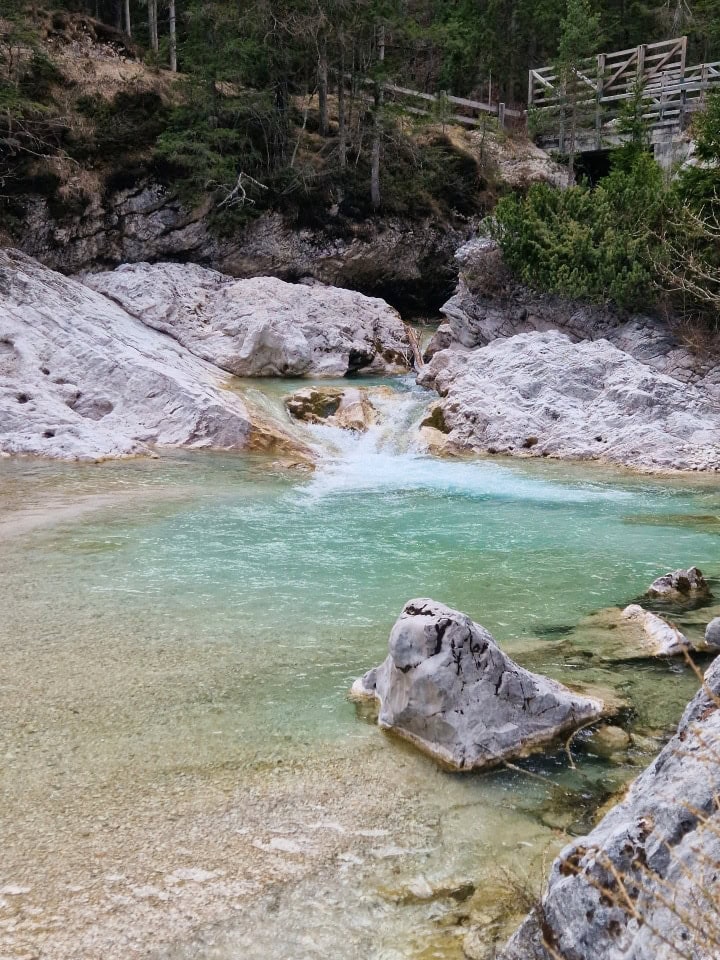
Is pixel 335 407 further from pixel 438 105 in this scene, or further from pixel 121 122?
pixel 438 105

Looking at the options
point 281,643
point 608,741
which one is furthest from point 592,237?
point 608,741

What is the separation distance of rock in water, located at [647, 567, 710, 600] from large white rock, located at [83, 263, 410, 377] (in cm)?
1323

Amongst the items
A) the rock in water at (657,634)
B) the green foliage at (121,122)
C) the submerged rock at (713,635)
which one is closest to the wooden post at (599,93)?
the green foliage at (121,122)

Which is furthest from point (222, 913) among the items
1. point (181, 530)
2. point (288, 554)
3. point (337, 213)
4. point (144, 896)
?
point (337, 213)

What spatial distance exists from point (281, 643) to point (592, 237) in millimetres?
15466

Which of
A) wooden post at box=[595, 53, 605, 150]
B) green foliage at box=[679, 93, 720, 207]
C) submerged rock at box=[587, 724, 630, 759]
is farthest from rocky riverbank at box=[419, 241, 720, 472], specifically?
wooden post at box=[595, 53, 605, 150]

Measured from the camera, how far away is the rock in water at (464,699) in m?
4.21

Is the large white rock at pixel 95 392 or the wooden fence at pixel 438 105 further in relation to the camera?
the wooden fence at pixel 438 105

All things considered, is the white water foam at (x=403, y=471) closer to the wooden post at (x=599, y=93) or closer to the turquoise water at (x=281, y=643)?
the turquoise water at (x=281, y=643)

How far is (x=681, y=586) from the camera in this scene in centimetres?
686

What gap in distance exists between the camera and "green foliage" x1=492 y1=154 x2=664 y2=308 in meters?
17.4

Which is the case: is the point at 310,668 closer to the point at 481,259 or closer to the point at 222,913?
the point at 222,913

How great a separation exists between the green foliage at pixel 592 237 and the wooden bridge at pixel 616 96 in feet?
25.9

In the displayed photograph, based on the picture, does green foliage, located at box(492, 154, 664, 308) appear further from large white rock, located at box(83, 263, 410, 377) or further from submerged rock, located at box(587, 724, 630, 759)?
submerged rock, located at box(587, 724, 630, 759)
